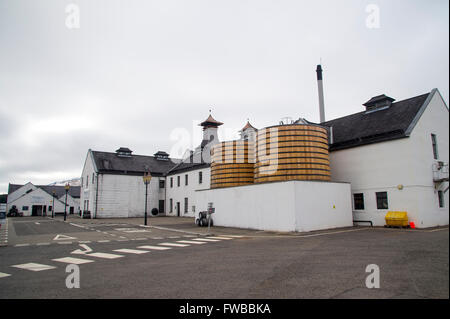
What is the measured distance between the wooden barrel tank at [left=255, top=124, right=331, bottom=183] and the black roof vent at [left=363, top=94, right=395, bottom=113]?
23.7ft

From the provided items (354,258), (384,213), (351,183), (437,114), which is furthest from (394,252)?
(437,114)

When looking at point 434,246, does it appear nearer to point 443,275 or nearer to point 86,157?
point 443,275

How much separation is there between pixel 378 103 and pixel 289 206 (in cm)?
1377

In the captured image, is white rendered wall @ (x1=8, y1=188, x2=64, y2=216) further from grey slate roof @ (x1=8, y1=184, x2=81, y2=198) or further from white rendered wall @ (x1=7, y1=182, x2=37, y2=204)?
white rendered wall @ (x1=7, y1=182, x2=37, y2=204)

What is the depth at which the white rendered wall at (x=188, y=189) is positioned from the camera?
36.2 meters

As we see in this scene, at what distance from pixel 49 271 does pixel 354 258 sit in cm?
838

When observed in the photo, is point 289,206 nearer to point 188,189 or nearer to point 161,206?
point 188,189

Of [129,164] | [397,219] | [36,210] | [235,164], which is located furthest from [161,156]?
[397,219]

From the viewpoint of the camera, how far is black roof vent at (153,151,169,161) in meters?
51.0

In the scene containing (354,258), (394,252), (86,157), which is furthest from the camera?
(86,157)

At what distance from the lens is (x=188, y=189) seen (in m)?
39.4

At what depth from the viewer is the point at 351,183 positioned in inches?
890

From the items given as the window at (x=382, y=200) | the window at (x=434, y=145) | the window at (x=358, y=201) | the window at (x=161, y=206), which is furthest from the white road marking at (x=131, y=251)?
the window at (x=161, y=206)

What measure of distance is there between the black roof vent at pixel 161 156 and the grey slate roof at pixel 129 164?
0.61 meters
